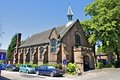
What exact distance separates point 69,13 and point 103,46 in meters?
12.2

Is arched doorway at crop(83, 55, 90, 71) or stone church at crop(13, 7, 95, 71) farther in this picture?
arched doorway at crop(83, 55, 90, 71)

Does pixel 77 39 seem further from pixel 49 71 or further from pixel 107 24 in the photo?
pixel 49 71

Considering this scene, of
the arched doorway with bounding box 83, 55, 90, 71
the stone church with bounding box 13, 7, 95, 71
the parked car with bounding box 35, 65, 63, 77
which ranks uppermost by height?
the stone church with bounding box 13, 7, 95, 71

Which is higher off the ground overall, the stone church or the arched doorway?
the stone church

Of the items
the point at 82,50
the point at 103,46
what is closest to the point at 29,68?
the point at 82,50

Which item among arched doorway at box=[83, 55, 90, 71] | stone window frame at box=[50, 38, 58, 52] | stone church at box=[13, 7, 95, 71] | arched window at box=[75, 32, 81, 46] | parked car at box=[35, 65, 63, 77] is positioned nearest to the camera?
parked car at box=[35, 65, 63, 77]

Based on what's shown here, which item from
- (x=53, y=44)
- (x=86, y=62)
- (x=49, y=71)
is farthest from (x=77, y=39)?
(x=49, y=71)

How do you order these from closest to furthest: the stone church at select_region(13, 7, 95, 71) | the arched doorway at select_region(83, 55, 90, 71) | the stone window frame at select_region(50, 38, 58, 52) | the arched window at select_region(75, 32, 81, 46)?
1. the stone church at select_region(13, 7, 95, 71)
2. the arched doorway at select_region(83, 55, 90, 71)
3. the stone window frame at select_region(50, 38, 58, 52)
4. the arched window at select_region(75, 32, 81, 46)

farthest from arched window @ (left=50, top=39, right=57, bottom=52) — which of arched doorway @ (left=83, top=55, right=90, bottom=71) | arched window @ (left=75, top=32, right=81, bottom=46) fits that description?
arched doorway @ (left=83, top=55, right=90, bottom=71)

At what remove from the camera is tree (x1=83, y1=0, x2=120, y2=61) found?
38.8 meters

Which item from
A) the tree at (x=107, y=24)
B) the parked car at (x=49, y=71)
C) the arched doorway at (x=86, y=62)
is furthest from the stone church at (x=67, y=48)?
the parked car at (x=49, y=71)

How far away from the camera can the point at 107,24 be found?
3853 cm

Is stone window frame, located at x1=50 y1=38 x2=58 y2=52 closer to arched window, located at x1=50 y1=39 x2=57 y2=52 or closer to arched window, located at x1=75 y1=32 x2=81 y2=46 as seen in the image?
arched window, located at x1=50 y1=39 x2=57 y2=52

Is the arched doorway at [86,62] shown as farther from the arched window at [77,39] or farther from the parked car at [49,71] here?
the parked car at [49,71]
